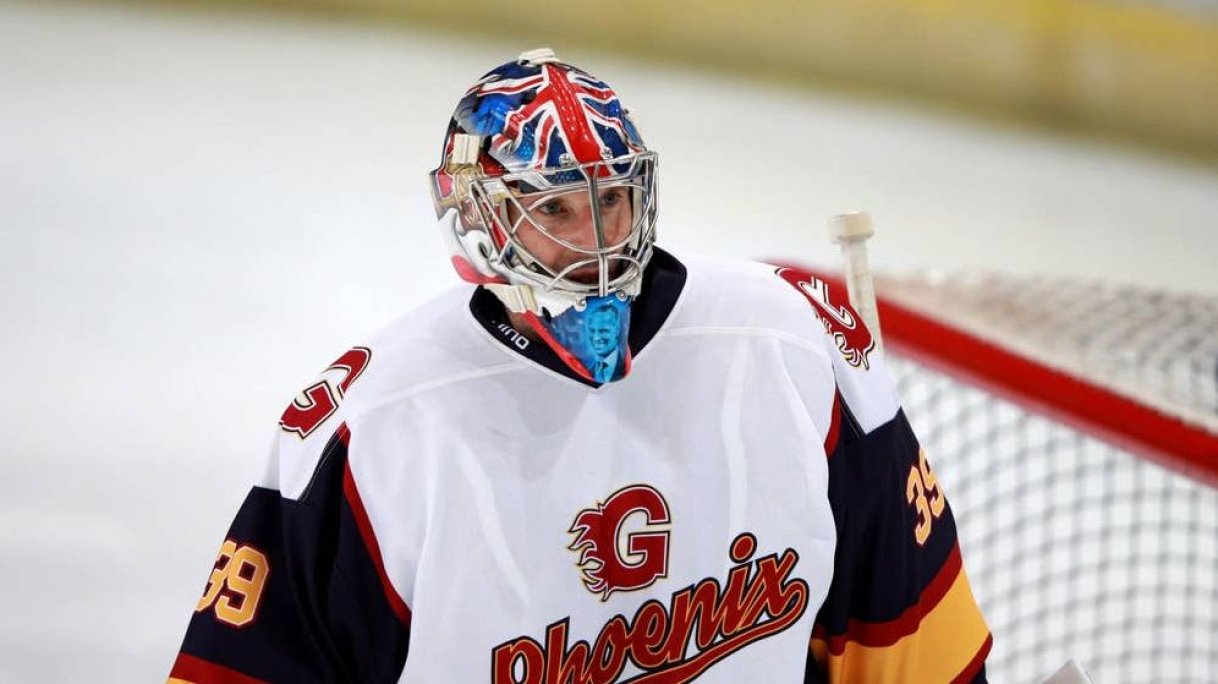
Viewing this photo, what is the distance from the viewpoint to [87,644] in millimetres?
2232

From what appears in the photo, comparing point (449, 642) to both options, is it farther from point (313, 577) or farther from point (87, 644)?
point (87, 644)

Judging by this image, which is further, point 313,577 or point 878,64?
point 878,64

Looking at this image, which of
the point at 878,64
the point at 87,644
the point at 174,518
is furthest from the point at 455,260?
the point at 878,64

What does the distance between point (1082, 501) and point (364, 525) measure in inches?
63.7

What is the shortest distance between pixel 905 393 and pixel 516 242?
154 centimetres

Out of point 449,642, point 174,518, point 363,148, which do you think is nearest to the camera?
point 449,642

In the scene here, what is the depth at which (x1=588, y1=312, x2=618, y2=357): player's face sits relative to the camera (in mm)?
1196

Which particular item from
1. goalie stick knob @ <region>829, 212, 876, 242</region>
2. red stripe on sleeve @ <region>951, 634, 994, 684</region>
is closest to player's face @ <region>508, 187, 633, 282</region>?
goalie stick knob @ <region>829, 212, 876, 242</region>

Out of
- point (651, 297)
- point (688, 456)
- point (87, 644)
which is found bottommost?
point (87, 644)

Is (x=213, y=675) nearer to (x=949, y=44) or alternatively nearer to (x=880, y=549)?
(x=880, y=549)

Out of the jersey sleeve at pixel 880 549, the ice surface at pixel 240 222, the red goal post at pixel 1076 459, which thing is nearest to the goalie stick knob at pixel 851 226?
the jersey sleeve at pixel 880 549

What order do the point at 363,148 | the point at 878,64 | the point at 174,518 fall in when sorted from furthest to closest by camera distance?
the point at 878,64
the point at 363,148
the point at 174,518

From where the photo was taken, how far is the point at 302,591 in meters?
1.23

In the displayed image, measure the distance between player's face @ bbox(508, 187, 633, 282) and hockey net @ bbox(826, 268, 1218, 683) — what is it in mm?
851
